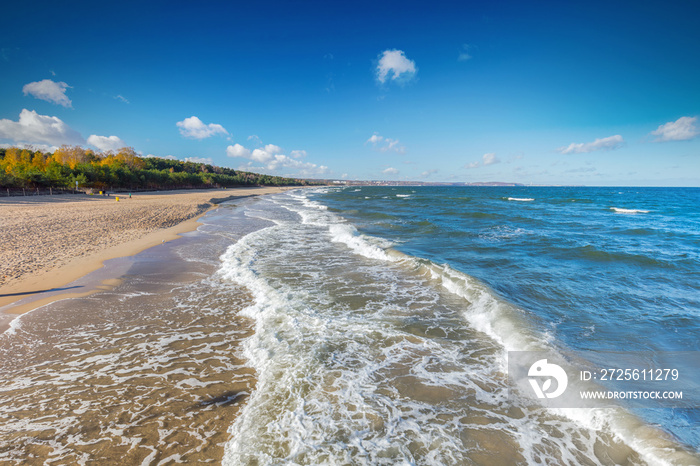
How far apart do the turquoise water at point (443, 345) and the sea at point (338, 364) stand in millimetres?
32

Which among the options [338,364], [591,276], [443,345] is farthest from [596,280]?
[338,364]

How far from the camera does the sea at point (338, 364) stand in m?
3.50

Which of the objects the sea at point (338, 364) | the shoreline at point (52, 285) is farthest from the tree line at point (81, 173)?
the sea at point (338, 364)

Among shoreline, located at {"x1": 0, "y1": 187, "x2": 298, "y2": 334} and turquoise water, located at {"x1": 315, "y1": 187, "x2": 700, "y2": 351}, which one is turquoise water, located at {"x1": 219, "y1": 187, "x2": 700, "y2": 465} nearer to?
turquoise water, located at {"x1": 315, "y1": 187, "x2": 700, "y2": 351}

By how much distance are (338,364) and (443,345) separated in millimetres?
2244

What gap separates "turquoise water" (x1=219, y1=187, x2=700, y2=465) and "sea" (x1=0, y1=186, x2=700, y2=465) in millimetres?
32

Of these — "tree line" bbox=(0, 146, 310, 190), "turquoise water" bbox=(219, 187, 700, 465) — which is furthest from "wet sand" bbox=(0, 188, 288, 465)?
"tree line" bbox=(0, 146, 310, 190)

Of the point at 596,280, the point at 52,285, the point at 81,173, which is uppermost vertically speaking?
the point at 81,173

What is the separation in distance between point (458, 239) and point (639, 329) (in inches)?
423

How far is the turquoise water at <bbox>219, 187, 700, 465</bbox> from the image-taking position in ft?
11.8

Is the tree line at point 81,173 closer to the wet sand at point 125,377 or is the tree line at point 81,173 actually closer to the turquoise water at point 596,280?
the wet sand at point 125,377

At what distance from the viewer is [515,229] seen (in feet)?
67.3

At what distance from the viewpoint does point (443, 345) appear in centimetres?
595

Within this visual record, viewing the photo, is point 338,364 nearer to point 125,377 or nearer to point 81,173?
point 125,377
